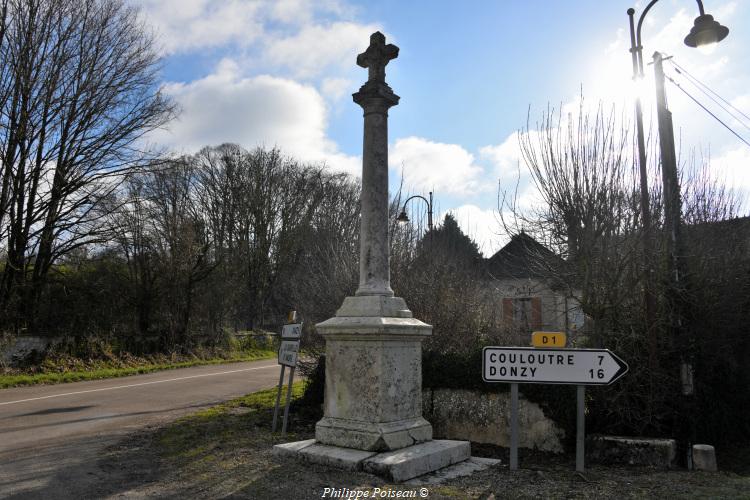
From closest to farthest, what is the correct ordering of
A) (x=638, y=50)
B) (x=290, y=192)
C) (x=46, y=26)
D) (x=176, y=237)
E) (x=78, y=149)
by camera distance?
(x=638, y=50)
(x=46, y=26)
(x=78, y=149)
(x=176, y=237)
(x=290, y=192)

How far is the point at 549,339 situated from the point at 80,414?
320 inches

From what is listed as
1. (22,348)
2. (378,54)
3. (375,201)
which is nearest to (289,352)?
(375,201)

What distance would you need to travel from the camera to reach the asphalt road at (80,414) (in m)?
5.58

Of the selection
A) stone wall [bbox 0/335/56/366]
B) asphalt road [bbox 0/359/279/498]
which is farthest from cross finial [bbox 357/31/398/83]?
stone wall [bbox 0/335/56/366]

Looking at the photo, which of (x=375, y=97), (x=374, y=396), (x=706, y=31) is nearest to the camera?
(x=374, y=396)

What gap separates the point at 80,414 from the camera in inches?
379

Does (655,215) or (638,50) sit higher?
(638,50)

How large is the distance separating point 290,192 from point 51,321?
59.9 ft

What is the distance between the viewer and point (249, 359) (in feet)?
76.6

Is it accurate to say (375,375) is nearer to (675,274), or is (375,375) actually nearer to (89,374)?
(675,274)

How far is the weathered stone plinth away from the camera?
18.2ft

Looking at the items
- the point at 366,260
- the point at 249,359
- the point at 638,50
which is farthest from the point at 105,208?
the point at 638,50

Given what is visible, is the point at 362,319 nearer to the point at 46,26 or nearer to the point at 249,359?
the point at 46,26

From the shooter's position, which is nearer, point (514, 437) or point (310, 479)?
point (310, 479)
